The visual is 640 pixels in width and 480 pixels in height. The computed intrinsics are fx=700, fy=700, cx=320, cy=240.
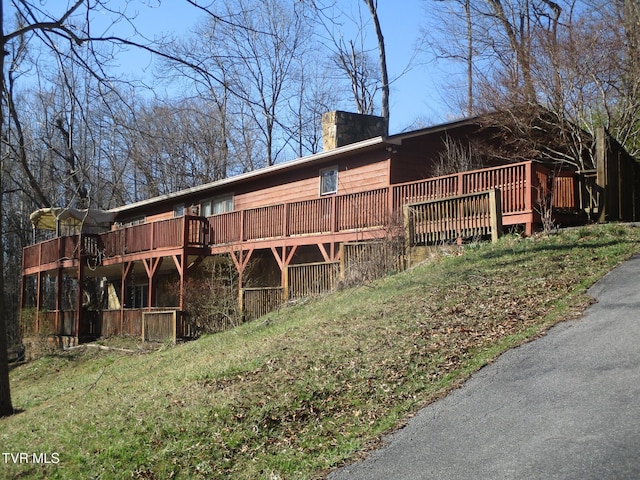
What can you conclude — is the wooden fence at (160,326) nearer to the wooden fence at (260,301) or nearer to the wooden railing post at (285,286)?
the wooden fence at (260,301)

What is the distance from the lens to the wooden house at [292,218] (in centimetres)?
1717

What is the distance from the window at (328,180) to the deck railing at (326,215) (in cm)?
229

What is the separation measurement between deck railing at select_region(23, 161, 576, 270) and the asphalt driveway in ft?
23.5

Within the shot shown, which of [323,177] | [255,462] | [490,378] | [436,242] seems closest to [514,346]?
[490,378]

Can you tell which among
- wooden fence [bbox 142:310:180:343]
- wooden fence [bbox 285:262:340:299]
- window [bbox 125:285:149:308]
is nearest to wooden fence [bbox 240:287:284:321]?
wooden fence [bbox 285:262:340:299]

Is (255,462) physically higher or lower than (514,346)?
lower

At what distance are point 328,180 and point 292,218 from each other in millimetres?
2840

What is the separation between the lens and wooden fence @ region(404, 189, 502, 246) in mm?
15734

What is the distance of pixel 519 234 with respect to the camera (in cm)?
1566

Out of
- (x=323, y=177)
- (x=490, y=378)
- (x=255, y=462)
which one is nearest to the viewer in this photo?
A: (x=255, y=462)

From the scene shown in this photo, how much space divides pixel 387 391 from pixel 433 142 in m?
14.7

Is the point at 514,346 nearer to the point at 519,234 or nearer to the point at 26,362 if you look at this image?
the point at 519,234

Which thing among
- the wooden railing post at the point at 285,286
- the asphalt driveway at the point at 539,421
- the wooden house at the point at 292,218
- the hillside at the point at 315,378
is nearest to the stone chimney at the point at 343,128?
the wooden house at the point at 292,218

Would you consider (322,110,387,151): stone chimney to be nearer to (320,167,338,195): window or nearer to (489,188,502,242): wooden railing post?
(320,167,338,195): window
